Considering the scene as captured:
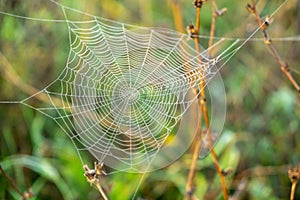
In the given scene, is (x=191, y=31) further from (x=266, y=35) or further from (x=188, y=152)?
(x=188, y=152)

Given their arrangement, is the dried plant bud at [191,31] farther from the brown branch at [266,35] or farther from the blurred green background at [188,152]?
the blurred green background at [188,152]

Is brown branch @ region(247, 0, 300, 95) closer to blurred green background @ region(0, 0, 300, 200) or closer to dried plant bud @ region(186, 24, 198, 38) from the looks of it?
dried plant bud @ region(186, 24, 198, 38)

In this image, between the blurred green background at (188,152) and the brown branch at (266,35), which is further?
the blurred green background at (188,152)

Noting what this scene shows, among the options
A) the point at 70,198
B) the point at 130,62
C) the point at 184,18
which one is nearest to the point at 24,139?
the point at 70,198

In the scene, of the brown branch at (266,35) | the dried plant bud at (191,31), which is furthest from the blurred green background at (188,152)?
the dried plant bud at (191,31)

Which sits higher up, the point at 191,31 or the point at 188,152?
the point at 191,31

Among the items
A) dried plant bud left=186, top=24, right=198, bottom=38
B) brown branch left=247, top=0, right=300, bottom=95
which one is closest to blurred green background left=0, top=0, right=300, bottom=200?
brown branch left=247, top=0, right=300, bottom=95

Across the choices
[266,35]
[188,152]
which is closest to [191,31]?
[266,35]

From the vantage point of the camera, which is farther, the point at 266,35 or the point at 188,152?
the point at 188,152

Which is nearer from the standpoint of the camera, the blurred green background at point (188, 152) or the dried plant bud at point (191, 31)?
the dried plant bud at point (191, 31)
